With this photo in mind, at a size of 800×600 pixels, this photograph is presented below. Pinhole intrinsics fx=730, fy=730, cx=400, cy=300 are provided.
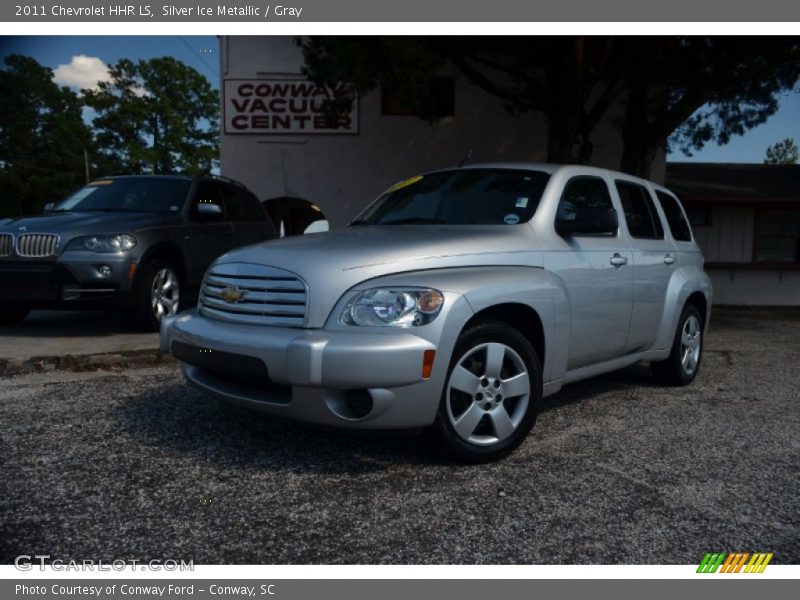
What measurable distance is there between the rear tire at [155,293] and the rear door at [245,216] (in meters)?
1.31

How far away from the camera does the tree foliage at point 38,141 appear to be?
160ft

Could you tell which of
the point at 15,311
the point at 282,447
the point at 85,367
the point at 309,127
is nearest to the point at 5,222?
the point at 15,311

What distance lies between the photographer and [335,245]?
3861 mm

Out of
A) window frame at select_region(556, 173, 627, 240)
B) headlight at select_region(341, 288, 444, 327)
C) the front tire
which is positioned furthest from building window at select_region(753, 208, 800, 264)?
headlight at select_region(341, 288, 444, 327)

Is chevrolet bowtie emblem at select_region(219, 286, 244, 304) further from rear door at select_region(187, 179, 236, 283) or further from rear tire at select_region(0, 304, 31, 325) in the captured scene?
rear tire at select_region(0, 304, 31, 325)

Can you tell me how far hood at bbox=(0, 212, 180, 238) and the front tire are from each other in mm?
4799

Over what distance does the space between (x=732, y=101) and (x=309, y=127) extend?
8860 mm

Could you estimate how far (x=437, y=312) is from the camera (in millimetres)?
3500

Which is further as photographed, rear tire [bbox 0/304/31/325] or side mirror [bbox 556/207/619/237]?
rear tire [bbox 0/304/31/325]

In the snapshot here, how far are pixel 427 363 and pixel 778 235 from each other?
16.9 m

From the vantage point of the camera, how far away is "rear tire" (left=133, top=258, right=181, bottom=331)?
24.3 ft

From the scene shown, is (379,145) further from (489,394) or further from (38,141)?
(38,141)

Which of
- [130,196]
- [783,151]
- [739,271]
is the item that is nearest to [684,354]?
[130,196]

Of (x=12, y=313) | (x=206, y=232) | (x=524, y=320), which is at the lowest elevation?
(x=12, y=313)
